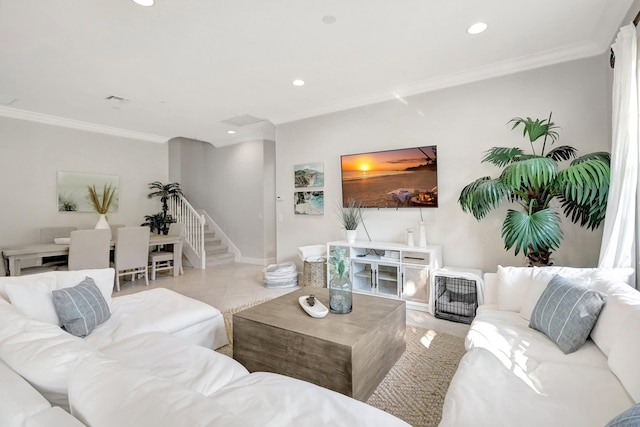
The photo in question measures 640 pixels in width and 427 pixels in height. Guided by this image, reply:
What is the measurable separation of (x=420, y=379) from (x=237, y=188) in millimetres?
5579

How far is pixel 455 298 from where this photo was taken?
10.7 ft

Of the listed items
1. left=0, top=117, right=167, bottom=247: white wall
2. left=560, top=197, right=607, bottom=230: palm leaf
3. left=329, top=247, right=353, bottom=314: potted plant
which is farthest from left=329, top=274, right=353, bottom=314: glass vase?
left=0, top=117, right=167, bottom=247: white wall

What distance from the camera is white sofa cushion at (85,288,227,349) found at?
2.02 meters

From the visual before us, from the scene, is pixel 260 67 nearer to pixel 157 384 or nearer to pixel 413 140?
pixel 413 140

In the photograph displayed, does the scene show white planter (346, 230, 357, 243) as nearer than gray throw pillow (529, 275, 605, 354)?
No

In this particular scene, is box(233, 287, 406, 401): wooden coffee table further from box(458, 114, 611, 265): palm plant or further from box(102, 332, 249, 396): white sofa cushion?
box(458, 114, 611, 265): palm plant

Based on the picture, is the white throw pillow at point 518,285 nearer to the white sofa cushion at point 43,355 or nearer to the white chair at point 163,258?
the white sofa cushion at point 43,355

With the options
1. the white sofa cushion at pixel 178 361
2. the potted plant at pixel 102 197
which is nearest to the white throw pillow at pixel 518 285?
the white sofa cushion at pixel 178 361

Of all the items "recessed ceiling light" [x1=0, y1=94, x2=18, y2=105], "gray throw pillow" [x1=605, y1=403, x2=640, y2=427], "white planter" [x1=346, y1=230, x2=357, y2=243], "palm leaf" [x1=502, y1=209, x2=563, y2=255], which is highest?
"recessed ceiling light" [x1=0, y1=94, x2=18, y2=105]

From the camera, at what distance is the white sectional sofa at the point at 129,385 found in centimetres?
71

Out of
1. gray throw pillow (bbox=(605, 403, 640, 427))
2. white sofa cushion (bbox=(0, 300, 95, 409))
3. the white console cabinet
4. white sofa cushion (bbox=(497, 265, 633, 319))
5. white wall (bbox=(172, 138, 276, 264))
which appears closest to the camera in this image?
gray throw pillow (bbox=(605, 403, 640, 427))

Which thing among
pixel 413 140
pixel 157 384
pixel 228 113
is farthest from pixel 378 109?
pixel 157 384

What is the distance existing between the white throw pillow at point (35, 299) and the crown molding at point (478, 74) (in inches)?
151

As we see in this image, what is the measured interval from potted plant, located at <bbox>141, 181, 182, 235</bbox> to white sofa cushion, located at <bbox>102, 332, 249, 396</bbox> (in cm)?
496
